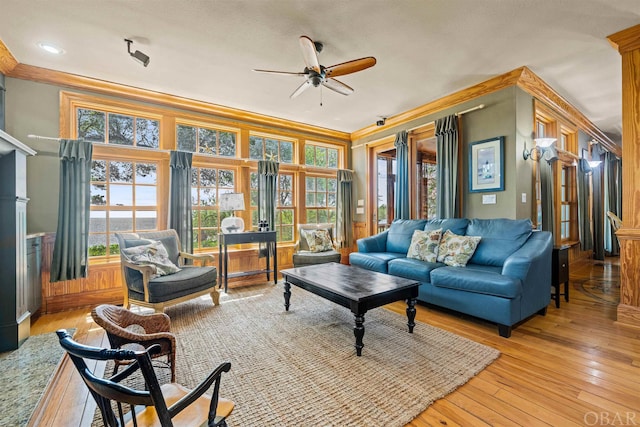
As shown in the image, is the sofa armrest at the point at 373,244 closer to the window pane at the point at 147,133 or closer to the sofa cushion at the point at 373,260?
the sofa cushion at the point at 373,260

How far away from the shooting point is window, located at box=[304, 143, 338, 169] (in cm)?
557

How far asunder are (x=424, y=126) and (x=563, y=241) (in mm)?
3254

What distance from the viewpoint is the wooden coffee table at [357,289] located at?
2.22 metres

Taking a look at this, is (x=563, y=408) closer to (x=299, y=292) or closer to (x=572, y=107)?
(x=299, y=292)

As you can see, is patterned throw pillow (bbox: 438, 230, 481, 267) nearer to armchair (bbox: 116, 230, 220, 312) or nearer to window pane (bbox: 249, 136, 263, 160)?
armchair (bbox: 116, 230, 220, 312)

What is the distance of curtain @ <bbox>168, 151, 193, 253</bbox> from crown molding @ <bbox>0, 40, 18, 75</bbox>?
5.59 feet

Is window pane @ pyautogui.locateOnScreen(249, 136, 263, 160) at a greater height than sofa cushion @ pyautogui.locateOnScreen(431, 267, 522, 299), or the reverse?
window pane @ pyautogui.locateOnScreen(249, 136, 263, 160)

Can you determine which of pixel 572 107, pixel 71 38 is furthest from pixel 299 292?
pixel 572 107

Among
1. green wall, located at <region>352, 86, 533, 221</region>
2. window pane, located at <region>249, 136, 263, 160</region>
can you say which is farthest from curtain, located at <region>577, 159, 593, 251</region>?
window pane, located at <region>249, 136, 263, 160</region>

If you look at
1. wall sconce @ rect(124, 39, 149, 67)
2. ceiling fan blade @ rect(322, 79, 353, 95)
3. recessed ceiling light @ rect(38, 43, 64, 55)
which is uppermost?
recessed ceiling light @ rect(38, 43, 64, 55)

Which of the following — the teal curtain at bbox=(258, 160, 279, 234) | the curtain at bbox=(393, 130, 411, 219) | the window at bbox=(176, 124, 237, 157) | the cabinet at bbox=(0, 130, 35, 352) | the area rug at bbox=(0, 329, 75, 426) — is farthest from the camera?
the curtain at bbox=(393, 130, 411, 219)

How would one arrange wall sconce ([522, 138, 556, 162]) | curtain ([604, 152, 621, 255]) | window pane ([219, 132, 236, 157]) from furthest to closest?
1. curtain ([604, 152, 621, 255])
2. window pane ([219, 132, 236, 157])
3. wall sconce ([522, 138, 556, 162])

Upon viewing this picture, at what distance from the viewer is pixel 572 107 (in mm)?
4520

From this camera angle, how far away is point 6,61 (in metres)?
2.92
